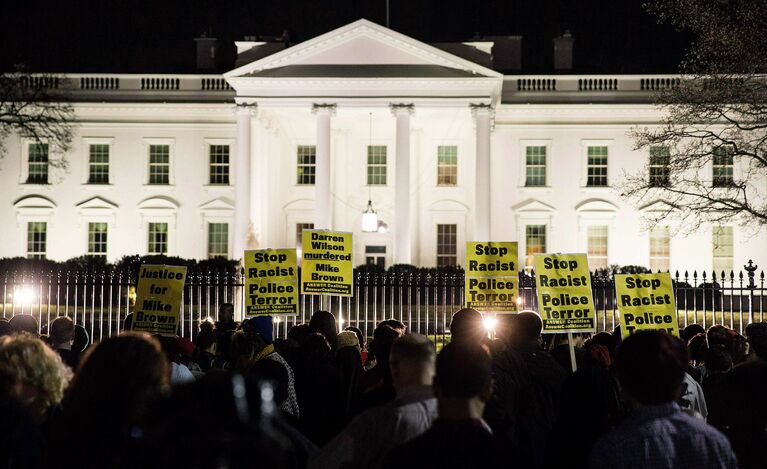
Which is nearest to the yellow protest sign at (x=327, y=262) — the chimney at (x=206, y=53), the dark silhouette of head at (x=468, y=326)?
the dark silhouette of head at (x=468, y=326)

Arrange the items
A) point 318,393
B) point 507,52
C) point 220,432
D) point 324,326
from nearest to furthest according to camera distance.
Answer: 1. point 220,432
2. point 318,393
3. point 324,326
4. point 507,52

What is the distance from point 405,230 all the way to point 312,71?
700 cm

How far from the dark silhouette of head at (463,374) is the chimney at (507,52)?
134 ft

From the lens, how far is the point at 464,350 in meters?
3.84

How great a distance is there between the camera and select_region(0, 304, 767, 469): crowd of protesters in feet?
8.75

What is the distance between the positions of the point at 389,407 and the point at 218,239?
3664 cm

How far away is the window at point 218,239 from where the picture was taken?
4009 cm

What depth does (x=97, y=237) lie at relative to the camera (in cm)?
4025

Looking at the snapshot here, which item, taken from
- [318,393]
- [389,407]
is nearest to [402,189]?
[318,393]

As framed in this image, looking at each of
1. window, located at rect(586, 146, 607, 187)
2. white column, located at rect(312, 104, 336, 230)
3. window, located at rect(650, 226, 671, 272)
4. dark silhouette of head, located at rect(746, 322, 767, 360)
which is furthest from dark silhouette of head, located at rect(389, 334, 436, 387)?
window, located at rect(650, 226, 671, 272)

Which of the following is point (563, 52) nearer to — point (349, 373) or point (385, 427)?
point (349, 373)

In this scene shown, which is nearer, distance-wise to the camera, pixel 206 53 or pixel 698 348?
pixel 698 348

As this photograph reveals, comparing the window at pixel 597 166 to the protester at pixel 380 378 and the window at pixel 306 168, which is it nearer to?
the window at pixel 306 168

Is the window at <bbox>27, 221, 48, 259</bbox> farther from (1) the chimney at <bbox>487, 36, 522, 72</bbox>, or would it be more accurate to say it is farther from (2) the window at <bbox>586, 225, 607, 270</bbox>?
(2) the window at <bbox>586, 225, 607, 270</bbox>
